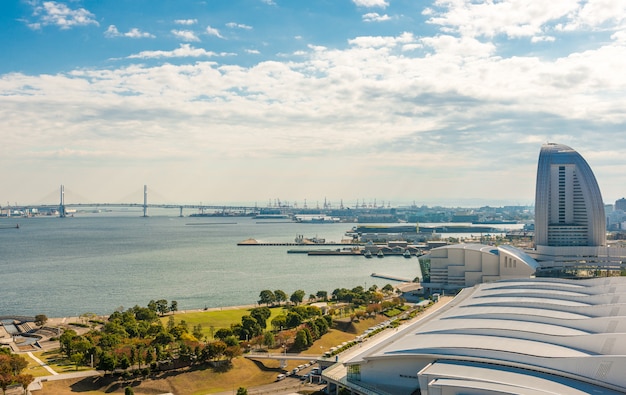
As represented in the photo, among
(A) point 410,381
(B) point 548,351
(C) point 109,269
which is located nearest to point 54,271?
(C) point 109,269

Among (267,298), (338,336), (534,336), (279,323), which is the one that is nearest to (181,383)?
(279,323)

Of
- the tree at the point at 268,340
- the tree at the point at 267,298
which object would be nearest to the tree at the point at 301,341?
the tree at the point at 268,340

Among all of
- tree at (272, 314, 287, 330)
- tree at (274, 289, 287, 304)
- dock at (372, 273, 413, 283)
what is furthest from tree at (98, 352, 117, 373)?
dock at (372, 273, 413, 283)

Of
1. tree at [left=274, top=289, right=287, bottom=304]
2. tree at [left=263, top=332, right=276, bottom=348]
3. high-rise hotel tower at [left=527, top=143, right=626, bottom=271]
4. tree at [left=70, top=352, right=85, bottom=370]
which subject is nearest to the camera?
tree at [left=70, top=352, right=85, bottom=370]

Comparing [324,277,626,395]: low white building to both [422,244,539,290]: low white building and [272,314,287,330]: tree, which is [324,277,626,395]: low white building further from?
[422,244,539,290]: low white building

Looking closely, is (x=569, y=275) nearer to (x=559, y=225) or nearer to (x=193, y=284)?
(x=559, y=225)
